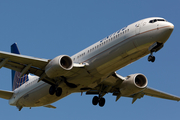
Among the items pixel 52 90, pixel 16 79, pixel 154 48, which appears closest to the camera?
pixel 154 48

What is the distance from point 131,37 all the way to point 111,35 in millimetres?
2372

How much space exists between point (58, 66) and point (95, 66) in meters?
3.52

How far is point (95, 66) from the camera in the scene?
30484 mm

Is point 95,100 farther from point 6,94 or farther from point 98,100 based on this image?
point 6,94

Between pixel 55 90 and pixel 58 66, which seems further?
pixel 55 90

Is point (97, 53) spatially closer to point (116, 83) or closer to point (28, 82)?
point (116, 83)

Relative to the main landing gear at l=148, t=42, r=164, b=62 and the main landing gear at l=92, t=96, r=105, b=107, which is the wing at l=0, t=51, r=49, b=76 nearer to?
the main landing gear at l=92, t=96, r=105, b=107

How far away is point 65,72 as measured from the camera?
29844 mm

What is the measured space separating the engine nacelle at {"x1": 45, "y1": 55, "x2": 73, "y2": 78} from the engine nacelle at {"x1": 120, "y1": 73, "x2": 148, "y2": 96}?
8551 millimetres

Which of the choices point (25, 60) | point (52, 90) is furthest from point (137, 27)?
point (25, 60)

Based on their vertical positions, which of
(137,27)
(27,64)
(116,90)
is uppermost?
(137,27)

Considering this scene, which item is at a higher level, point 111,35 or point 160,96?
point 111,35

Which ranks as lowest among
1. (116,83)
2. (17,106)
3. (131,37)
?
(17,106)

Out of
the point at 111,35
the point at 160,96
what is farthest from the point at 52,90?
the point at 160,96
